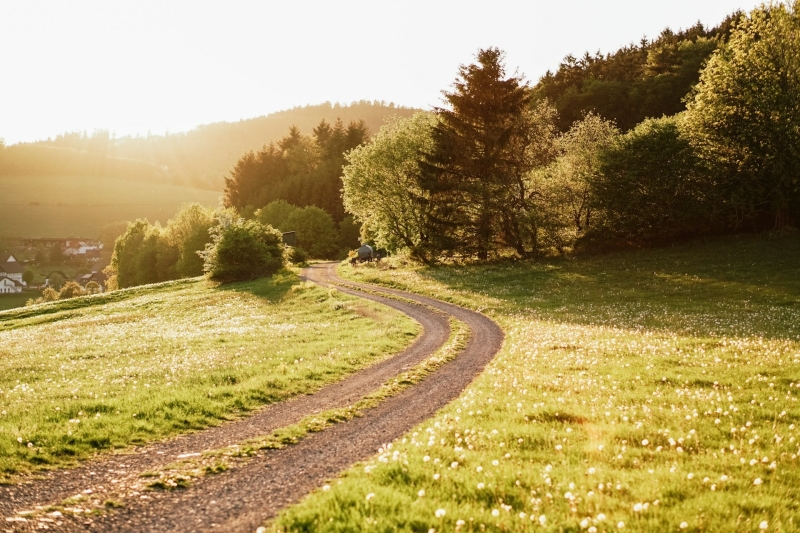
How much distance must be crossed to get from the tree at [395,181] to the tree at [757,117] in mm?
29700

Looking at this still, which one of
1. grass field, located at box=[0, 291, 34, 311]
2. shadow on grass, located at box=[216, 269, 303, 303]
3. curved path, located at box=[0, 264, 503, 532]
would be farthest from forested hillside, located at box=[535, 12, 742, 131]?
grass field, located at box=[0, 291, 34, 311]

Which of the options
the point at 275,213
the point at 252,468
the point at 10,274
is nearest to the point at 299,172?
the point at 275,213

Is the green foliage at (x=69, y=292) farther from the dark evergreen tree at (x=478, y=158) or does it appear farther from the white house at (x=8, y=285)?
the dark evergreen tree at (x=478, y=158)

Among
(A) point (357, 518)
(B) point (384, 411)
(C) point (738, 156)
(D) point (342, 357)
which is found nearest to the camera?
(A) point (357, 518)

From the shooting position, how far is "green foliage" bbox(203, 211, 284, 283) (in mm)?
59938

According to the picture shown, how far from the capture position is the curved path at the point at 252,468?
25.1 ft

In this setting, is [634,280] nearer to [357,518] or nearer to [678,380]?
[678,380]

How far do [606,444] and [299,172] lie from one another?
122 meters

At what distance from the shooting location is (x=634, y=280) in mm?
39375

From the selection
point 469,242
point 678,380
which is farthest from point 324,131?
point 678,380

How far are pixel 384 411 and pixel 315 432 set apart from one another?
7.67 ft

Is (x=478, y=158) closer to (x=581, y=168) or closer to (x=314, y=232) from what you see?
(x=581, y=168)

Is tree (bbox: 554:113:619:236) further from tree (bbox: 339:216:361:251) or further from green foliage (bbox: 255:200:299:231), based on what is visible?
green foliage (bbox: 255:200:299:231)

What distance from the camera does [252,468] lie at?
972 centimetres
